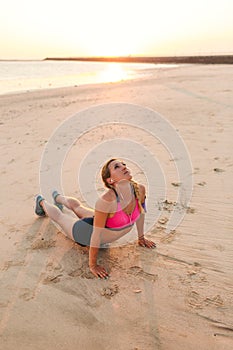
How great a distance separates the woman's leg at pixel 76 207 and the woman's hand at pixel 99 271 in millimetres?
856

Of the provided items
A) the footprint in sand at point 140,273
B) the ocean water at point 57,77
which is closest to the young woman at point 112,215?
the footprint in sand at point 140,273

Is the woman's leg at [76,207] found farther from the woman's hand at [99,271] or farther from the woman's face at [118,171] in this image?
the woman's face at [118,171]

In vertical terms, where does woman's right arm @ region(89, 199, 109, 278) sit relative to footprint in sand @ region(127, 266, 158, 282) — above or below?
above

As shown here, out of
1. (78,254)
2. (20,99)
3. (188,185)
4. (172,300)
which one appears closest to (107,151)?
(188,185)

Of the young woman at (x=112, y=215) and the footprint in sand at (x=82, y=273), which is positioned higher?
the young woman at (x=112, y=215)

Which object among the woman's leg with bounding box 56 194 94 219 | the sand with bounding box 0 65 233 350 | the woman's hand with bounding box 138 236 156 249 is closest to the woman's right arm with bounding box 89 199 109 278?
the sand with bounding box 0 65 233 350

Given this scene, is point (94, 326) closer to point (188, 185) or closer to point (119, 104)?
point (188, 185)

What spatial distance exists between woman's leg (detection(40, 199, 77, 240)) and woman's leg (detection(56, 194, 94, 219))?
0.79 feet

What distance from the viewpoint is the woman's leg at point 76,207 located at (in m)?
4.14

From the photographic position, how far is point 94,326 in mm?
2736

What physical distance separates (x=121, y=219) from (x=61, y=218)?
3.52 feet

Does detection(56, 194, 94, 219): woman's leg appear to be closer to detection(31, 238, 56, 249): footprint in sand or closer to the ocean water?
detection(31, 238, 56, 249): footprint in sand

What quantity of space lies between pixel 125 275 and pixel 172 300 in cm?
58

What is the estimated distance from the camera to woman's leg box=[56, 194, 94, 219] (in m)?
4.14
